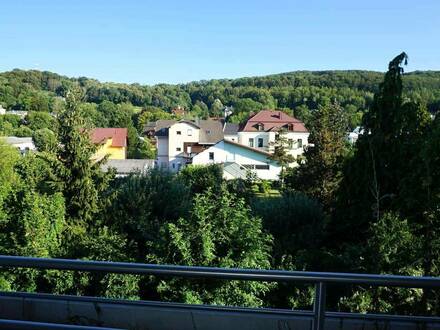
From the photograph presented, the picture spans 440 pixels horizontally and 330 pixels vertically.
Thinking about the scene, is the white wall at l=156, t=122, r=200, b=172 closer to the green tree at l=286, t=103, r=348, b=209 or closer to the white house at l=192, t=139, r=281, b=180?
the white house at l=192, t=139, r=281, b=180

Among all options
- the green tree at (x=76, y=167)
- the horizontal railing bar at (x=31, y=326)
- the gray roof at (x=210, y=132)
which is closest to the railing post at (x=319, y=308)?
the horizontal railing bar at (x=31, y=326)

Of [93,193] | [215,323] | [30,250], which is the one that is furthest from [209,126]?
[215,323]

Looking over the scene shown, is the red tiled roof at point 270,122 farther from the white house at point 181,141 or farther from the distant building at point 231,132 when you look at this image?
the white house at point 181,141

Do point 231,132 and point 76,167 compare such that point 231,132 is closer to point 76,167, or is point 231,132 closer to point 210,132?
point 210,132

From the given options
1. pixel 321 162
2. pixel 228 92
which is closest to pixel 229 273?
pixel 321 162

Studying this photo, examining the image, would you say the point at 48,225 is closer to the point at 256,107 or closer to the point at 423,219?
the point at 423,219

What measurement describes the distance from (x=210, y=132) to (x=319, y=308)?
54520 mm

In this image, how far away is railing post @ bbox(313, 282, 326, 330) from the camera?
161 centimetres

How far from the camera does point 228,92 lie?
123375 millimetres

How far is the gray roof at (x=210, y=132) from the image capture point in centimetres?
5488

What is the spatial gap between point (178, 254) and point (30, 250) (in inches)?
170

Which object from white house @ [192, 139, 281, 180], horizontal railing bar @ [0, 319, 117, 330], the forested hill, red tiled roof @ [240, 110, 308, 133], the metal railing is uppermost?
the forested hill

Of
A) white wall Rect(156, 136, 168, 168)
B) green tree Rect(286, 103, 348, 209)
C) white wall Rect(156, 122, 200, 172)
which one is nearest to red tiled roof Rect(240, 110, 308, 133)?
white wall Rect(156, 122, 200, 172)

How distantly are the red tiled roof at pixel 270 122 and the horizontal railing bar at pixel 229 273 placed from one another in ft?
180
